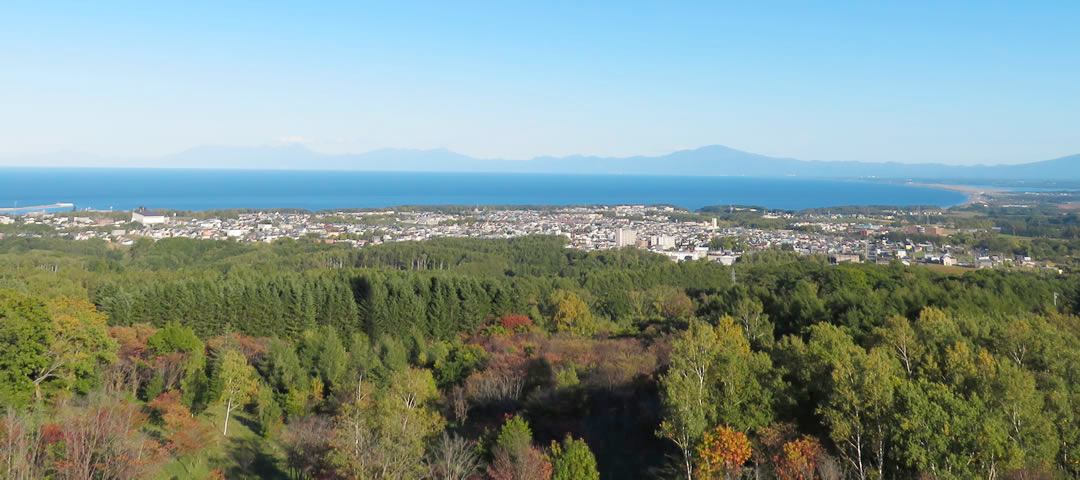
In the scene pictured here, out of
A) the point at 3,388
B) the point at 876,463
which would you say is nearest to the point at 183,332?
the point at 3,388

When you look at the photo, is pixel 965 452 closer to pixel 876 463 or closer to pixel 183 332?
pixel 876 463

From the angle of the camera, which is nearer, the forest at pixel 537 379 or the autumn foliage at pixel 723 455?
the autumn foliage at pixel 723 455

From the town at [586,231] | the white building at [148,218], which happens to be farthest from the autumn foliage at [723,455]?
the white building at [148,218]

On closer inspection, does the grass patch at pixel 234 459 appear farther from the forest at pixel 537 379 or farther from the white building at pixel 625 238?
the white building at pixel 625 238

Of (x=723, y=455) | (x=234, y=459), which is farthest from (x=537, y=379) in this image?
(x=723, y=455)

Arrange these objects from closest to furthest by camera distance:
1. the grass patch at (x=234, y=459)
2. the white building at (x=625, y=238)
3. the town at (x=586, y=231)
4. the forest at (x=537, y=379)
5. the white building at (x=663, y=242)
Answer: the forest at (x=537, y=379) < the grass patch at (x=234, y=459) < the town at (x=586, y=231) < the white building at (x=663, y=242) < the white building at (x=625, y=238)

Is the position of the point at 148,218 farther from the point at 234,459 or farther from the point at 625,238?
the point at 234,459

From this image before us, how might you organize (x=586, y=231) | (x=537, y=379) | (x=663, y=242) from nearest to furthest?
(x=537, y=379), (x=663, y=242), (x=586, y=231)
